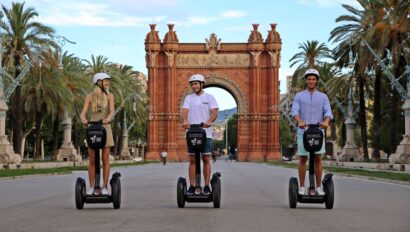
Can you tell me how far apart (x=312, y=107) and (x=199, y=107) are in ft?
5.74

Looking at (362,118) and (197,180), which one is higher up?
(362,118)

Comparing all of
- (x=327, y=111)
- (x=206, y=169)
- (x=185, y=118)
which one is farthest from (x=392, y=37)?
(x=185, y=118)

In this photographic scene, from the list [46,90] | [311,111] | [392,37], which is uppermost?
[392,37]

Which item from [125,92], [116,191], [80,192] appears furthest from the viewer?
[125,92]

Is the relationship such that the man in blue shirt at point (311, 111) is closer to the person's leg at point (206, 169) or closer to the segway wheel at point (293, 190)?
the segway wheel at point (293, 190)

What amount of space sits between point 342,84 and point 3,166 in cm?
2660

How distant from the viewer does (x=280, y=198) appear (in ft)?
47.0

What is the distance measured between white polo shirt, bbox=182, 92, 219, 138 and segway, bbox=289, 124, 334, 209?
58.4 inches

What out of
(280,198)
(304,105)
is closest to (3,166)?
(280,198)

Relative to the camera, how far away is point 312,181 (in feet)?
36.3

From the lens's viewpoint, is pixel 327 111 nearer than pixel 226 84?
Yes

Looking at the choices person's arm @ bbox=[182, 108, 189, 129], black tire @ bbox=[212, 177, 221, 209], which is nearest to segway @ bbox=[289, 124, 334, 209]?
black tire @ bbox=[212, 177, 221, 209]

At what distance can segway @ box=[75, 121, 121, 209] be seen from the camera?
34.8ft

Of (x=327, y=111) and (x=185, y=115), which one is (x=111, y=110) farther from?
(x=327, y=111)
